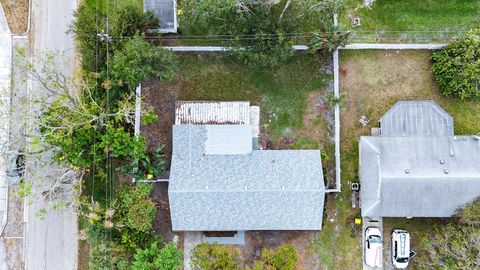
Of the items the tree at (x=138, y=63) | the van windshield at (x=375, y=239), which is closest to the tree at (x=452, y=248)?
the van windshield at (x=375, y=239)

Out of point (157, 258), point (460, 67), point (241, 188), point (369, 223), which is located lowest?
point (157, 258)

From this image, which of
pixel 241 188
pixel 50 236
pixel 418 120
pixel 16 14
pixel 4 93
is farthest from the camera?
pixel 16 14

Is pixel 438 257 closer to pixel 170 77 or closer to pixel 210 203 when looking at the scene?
pixel 210 203

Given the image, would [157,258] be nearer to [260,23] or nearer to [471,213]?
[260,23]

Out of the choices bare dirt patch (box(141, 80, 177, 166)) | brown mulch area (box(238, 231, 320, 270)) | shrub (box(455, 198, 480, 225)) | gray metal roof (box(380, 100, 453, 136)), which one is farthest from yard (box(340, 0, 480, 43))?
brown mulch area (box(238, 231, 320, 270))

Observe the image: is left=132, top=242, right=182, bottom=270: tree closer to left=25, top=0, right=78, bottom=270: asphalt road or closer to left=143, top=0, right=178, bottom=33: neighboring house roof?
left=25, top=0, right=78, bottom=270: asphalt road

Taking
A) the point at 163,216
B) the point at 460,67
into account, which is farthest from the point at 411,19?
the point at 163,216
